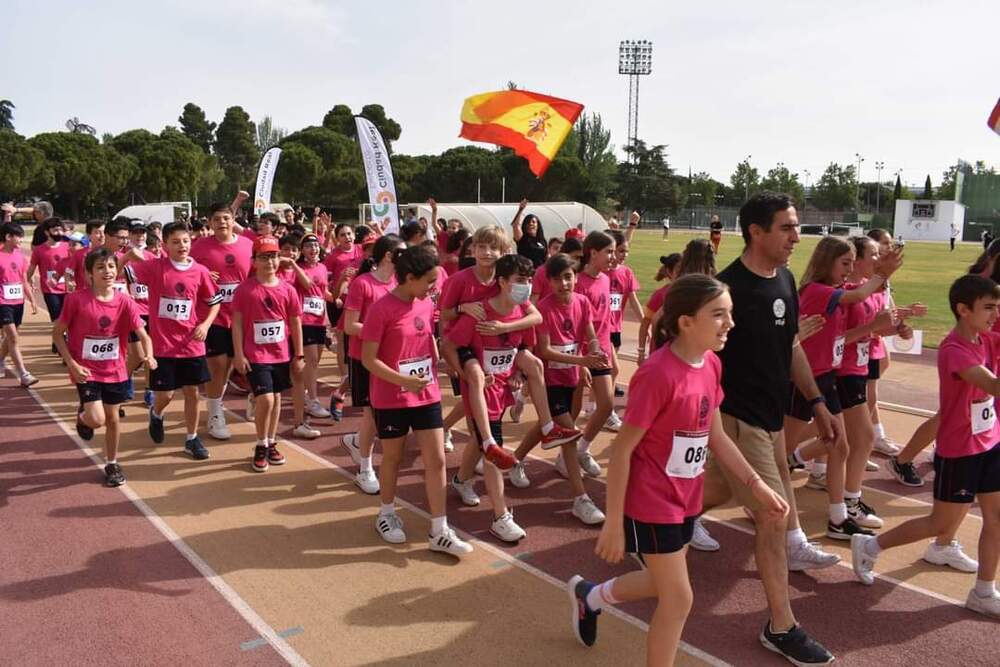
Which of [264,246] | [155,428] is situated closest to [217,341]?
[155,428]

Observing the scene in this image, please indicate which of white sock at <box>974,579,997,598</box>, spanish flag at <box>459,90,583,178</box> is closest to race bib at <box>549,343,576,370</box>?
white sock at <box>974,579,997,598</box>

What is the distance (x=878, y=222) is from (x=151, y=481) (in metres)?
82.6

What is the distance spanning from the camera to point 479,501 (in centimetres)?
601

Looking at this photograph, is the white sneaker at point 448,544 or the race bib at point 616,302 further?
the race bib at point 616,302

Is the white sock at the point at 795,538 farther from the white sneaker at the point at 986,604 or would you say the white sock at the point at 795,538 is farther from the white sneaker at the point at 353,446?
the white sneaker at the point at 353,446

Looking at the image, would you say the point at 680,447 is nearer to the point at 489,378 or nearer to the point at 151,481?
the point at 489,378

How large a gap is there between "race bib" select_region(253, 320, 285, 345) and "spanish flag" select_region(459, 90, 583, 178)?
222 inches

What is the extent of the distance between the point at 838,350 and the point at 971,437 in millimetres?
1270

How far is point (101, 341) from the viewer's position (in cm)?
623

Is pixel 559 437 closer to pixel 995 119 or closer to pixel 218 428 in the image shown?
pixel 218 428

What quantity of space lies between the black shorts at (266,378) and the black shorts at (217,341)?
121 centimetres

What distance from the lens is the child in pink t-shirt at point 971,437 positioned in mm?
4180

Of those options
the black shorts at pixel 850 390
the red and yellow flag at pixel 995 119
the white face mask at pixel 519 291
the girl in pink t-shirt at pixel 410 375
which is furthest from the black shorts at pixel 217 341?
the red and yellow flag at pixel 995 119

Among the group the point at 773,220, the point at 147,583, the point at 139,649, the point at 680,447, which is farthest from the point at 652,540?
the point at 147,583
